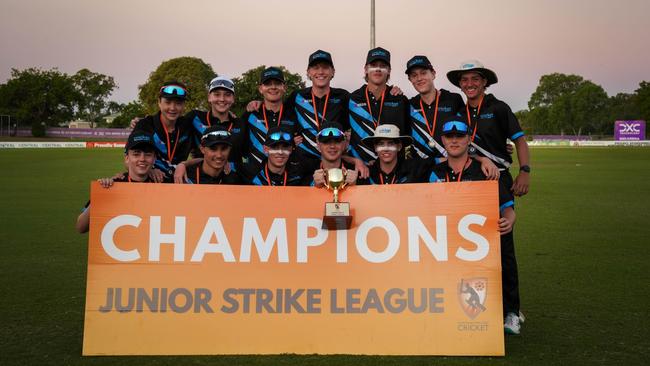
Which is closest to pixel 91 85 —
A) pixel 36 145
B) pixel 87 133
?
pixel 87 133

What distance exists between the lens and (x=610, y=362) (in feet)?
15.2

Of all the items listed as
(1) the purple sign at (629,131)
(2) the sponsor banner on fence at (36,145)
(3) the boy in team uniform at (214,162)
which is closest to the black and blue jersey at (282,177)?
(3) the boy in team uniform at (214,162)

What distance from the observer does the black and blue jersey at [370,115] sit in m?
6.52

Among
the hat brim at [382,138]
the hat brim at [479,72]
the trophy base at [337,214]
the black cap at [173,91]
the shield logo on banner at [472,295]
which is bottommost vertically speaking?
the shield logo on banner at [472,295]

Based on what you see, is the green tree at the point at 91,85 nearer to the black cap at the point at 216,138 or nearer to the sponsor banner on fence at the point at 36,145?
the sponsor banner on fence at the point at 36,145

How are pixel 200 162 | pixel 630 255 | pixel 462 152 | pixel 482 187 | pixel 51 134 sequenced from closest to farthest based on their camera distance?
pixel 482 187 < pixel 462 152 < pixel 200 162 < pixel 630 255 < pixel 51 134

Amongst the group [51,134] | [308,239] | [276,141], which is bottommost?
[308,239]

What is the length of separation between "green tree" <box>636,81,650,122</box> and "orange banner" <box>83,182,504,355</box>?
109 m

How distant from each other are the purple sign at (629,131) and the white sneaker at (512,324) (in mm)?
81636

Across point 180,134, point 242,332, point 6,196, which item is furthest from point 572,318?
point 6,196

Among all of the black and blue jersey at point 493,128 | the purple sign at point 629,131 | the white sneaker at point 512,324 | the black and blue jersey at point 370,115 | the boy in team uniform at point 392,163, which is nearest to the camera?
the white sneaker at point 512,324

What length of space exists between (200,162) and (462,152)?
2.77 meters

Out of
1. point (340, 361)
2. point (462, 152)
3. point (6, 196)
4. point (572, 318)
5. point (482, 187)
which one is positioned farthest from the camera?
point (6, 196)

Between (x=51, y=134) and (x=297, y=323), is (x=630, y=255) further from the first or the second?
(x=51, y=134)
